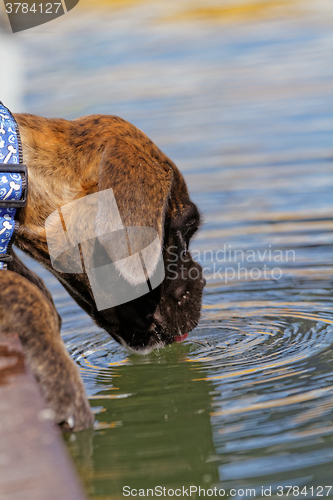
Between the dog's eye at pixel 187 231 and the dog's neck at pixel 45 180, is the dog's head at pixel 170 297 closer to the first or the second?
the dog's eye at pixel 187 231

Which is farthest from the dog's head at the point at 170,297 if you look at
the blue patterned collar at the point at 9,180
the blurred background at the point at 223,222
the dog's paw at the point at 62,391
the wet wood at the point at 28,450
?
the wet wood at the point at 28,450

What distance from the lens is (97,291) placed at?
334 cm

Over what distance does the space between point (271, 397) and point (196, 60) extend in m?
9.46

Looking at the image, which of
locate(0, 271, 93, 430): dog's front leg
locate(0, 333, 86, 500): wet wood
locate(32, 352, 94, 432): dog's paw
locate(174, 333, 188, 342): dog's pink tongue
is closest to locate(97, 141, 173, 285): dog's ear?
locate(0, 271, 93, 430): dog's front leg

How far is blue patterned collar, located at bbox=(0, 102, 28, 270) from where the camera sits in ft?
9.33

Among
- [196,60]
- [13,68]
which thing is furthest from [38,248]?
[13,68]

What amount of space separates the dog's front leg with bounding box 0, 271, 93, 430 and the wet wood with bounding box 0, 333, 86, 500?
392 mm

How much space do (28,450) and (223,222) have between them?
460 centimetres

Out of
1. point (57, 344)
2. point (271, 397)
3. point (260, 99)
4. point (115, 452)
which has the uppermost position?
point (57, 344)

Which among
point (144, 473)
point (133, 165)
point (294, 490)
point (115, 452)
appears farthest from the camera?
point (133, 165)

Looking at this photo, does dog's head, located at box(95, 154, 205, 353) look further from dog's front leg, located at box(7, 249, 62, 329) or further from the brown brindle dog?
dog's front leg, located at box(7, 249, 62, 329)

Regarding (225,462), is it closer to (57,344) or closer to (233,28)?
(57,344)

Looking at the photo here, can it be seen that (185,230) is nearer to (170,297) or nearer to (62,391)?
(170,297)

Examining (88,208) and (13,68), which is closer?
(88,208)
